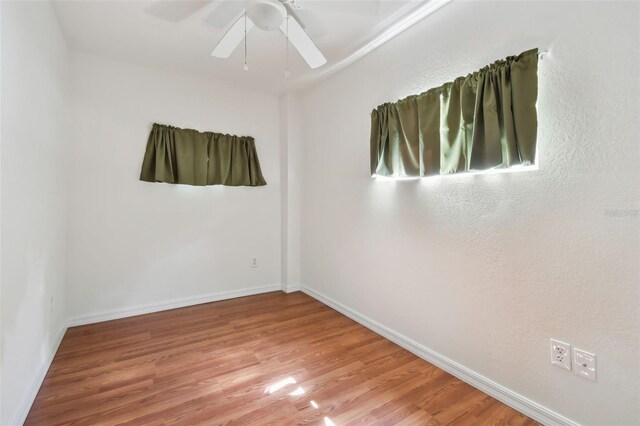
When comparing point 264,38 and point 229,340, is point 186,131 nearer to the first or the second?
point 264,38

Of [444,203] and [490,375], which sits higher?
[444,203]

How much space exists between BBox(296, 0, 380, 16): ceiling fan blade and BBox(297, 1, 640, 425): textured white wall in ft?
1.23

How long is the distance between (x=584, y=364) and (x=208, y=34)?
3.26 m

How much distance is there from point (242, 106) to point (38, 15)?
1.91 m

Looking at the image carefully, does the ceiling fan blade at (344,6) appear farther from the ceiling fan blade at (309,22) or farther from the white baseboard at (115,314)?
the white baseboard at (115,314)

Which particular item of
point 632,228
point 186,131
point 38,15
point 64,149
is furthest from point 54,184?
point 632,228

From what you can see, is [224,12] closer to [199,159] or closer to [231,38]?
[231,38]

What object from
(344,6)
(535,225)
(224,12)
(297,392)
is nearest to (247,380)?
(297,392)

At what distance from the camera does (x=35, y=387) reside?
172 cm

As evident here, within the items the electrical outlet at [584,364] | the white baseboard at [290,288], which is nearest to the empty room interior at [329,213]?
the electrical outlet at [584,364]

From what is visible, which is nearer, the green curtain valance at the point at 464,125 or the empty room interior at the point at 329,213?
the empty room interior at the point at 329,213

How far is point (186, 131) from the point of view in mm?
3145

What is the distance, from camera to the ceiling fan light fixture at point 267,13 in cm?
161

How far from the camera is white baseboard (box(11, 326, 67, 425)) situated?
1485mm
